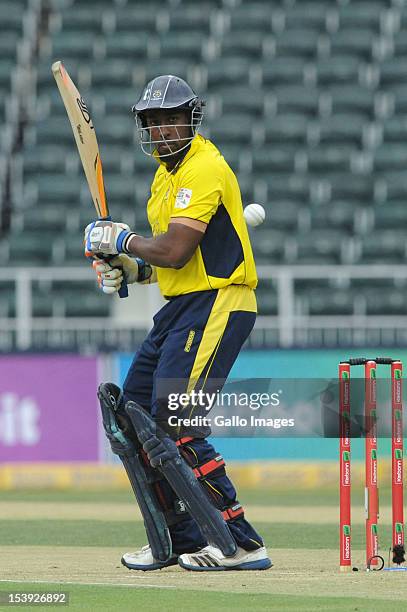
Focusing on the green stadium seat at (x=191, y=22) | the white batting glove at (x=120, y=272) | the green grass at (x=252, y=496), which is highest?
the green stadium seat at (x=191, y=22)

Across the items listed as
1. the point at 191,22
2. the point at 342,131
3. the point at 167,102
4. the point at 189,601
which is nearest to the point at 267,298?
the point at 342,131

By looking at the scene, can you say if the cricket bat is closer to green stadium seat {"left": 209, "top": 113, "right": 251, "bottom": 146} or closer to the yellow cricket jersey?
the yellow cricket jersey

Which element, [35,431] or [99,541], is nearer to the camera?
[99,541]

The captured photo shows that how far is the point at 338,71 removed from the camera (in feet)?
66.8

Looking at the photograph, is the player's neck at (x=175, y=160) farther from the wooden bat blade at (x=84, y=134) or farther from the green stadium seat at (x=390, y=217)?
the green stadium seat at (x=390, y=217)

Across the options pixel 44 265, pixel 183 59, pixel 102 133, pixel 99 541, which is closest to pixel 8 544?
pixel 99 541

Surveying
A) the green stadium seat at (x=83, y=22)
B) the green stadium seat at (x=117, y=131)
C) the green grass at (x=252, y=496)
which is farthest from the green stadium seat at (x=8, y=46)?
the green grass at (x=252, y=496)

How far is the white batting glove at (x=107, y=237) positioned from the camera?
21.2 feet

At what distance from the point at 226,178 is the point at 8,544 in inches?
106

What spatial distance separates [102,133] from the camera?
19.5 metres

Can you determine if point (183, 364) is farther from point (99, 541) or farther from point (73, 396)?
point (73, 396)

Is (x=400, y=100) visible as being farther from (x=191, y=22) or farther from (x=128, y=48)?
(x=128, y=48)

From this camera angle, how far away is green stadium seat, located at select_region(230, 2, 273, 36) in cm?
2114

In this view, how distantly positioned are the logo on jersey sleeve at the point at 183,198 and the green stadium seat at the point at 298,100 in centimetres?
1376
